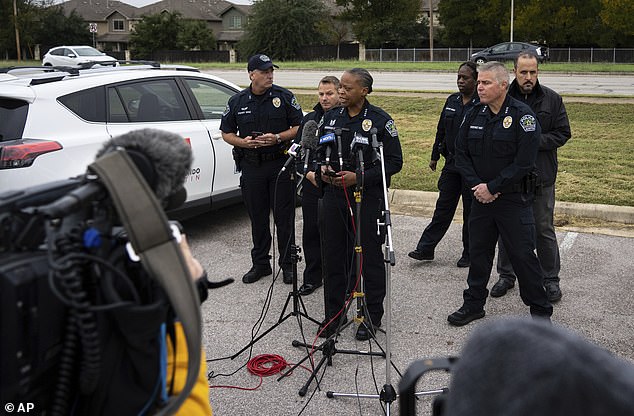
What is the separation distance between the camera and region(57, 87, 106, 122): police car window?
6.06 metres

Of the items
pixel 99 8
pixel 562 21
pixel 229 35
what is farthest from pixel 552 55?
pixel 99 8

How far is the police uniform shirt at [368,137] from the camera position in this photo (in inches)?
187

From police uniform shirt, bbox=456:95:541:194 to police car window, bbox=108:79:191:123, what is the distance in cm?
318

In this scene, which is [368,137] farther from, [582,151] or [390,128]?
[582,151]

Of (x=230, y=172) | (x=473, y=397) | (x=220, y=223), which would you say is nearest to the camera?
(x=473, y=397)

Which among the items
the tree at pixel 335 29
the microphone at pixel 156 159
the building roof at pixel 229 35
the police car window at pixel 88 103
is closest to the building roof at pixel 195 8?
the building roof at pixel 229 35

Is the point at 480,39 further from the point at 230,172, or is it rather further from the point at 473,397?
the point at 473,397

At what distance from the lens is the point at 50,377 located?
1694 millimetres

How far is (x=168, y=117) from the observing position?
6902 mm

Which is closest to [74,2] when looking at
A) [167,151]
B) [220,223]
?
[220,223]

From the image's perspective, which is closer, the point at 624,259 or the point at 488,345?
the point at 488,345

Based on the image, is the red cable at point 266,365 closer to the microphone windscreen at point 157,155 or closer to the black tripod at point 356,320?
the black tripod at point 356,320

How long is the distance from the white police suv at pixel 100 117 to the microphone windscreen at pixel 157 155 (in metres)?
3.20

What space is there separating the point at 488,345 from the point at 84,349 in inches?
40.4
